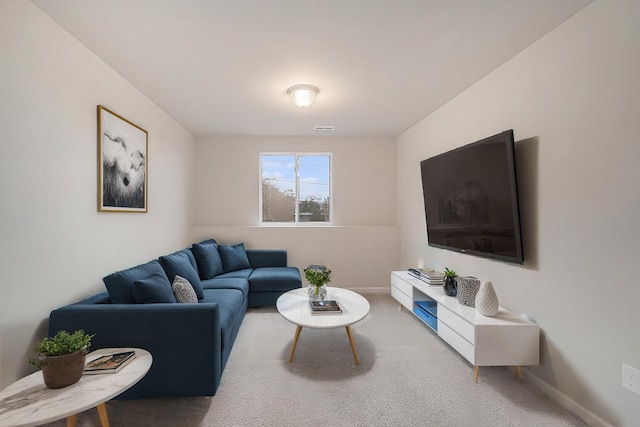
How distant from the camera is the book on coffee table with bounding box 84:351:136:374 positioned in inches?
62.7

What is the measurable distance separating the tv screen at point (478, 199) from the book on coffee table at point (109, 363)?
275 centimetres

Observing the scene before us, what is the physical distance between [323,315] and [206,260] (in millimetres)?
1994

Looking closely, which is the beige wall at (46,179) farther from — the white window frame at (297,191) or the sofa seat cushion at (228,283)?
the white window frame at (297,191)

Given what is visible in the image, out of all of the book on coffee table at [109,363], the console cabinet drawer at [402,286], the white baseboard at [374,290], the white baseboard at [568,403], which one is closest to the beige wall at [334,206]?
the white baseboard at [374,290]

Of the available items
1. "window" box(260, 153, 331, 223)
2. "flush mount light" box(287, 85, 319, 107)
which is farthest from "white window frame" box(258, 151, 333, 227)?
"flush mount light" box(287, 85, 319, 107)

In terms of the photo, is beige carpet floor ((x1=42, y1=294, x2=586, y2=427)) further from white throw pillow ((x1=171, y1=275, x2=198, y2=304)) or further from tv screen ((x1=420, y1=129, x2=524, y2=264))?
tv screen ((x1=420, y1=129, x2=524, y2=264))

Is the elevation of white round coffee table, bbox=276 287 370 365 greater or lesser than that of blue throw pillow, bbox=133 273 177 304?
lesser

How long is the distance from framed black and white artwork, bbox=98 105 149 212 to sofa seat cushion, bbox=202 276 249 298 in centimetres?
109

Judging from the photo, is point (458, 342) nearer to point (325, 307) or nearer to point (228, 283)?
point (325, 307)

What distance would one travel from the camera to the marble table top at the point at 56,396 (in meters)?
1.24

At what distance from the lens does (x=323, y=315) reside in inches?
103

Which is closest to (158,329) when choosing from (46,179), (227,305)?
(227,305)

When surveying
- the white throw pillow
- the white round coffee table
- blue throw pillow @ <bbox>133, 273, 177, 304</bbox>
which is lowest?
the white round coffee table

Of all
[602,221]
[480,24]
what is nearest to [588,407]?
[602,221]
